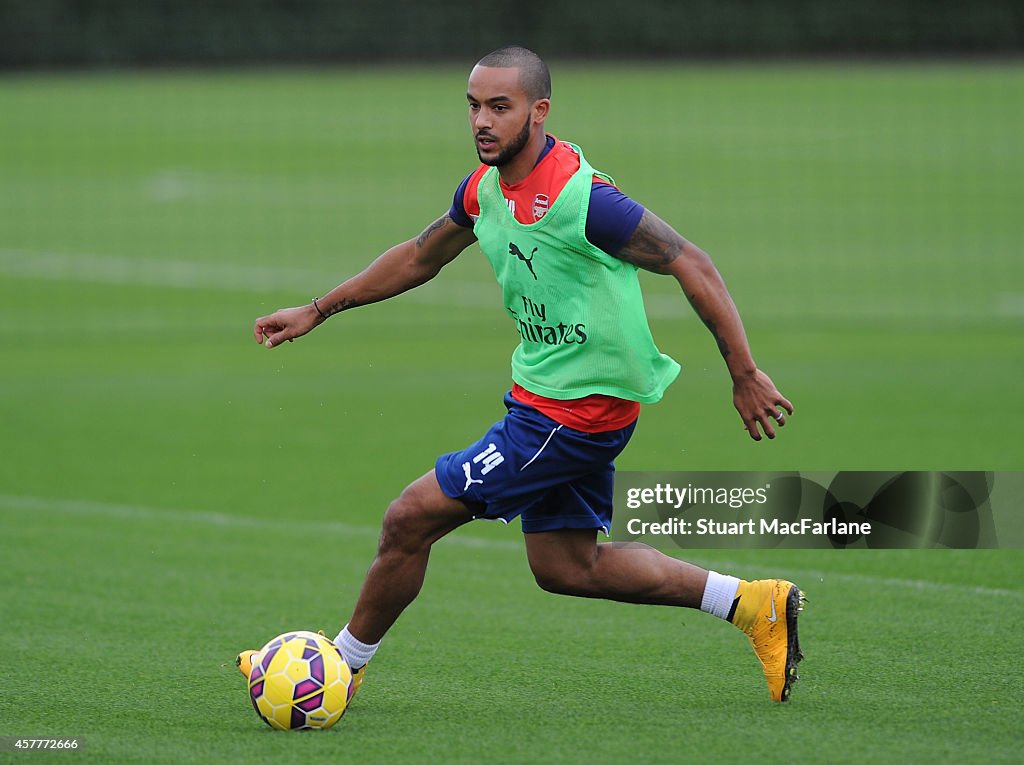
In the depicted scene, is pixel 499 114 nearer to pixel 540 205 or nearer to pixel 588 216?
pixel 540 205

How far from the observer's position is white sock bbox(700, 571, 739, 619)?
621 cm

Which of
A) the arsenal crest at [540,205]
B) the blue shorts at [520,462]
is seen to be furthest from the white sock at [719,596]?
the arsenal crest at [540,205]

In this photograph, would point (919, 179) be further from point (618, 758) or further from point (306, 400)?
point (618, 758)

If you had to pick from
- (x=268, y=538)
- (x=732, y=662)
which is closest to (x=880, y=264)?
(x=268, y=538)

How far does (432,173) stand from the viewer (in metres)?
36.7

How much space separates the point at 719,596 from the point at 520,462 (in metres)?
0.95

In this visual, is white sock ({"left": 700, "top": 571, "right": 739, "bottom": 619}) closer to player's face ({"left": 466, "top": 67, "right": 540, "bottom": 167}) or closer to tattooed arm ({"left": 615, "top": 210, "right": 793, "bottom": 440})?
tattooed arm ({"left": 615, "top": 210, "right": 793, "bottom": 440})

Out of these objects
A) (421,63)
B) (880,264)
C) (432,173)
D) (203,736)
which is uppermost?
(421,63)

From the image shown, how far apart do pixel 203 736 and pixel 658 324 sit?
40.4 ft

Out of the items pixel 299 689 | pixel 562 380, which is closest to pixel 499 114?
pixel 562 380

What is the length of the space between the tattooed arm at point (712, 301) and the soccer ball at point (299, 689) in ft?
5.54

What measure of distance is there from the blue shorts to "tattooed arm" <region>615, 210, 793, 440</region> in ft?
1.74

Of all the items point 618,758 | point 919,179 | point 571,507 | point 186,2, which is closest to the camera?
point 618,758

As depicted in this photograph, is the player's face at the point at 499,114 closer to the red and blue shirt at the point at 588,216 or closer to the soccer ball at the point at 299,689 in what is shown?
the red and blue shirt at the point at 588,216
